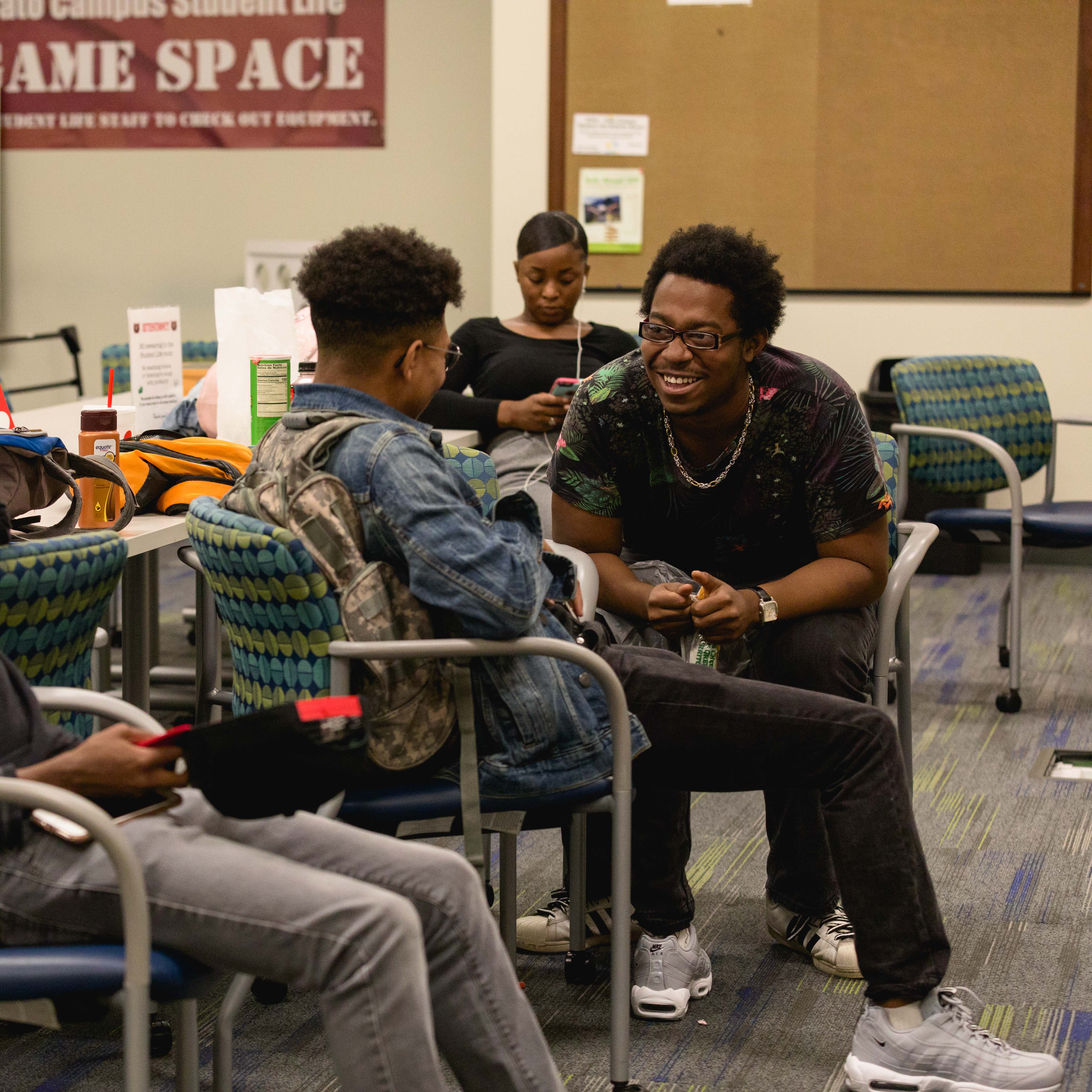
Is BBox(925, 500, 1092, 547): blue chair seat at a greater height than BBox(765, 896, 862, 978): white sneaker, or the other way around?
BBox(925, 500, 1092, 547): blue chair seat

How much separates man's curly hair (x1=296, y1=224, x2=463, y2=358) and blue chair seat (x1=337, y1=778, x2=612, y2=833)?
53cm

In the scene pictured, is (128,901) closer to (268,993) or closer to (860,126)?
(268,993)

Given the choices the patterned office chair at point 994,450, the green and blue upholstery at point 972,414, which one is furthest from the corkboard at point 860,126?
the green and blue upholstery at point 972,414

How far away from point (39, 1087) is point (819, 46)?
452 cm

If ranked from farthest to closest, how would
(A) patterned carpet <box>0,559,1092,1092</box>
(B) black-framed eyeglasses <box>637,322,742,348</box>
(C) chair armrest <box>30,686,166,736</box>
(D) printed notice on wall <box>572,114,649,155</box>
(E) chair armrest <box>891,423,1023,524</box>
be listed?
(D) printed notice on wall <box>572,114,649,155</box> → (E) chair armrest <box>891,423,1023,524</box> → (B) black-framed eyeglasses <box>637,322,742,348</box> → (A) patterned carpet <box>0,559,1092,1092</box> → (C) chair armrest <box>30,686,166,736</box>

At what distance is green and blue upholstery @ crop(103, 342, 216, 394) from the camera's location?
415cm

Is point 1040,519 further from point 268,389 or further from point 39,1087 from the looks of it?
point 39,1087

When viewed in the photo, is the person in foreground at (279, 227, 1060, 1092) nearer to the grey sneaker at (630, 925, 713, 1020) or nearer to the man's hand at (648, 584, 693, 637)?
the man's hand at (648, 584, 693, 637)

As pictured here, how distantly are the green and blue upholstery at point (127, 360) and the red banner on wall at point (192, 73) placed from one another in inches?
78.9

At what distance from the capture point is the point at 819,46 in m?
5.25

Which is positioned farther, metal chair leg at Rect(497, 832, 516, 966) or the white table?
the white table

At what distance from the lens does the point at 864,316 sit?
5.47 m

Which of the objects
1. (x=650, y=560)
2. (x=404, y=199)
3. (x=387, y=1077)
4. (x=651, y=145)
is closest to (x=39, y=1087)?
(x=387, y=1077)

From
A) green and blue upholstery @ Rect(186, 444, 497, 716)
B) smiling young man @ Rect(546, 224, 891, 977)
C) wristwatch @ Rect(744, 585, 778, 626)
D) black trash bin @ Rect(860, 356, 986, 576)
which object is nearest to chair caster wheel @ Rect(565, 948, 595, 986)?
smiling young man @ Rect(546, 224, 891, 977)
